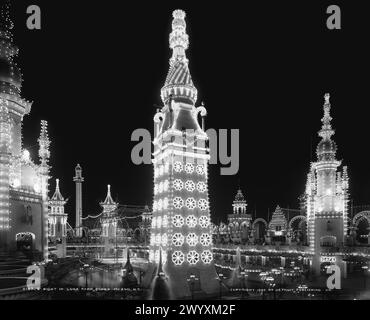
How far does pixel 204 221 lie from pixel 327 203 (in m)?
20.0

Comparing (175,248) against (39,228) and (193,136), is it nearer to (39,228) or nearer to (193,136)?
(193,136)

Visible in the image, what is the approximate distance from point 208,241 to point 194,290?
3283 millimetres

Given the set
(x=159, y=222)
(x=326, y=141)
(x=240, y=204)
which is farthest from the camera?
(x=240, y=204)

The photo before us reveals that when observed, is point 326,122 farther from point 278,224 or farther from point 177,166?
point 278,224

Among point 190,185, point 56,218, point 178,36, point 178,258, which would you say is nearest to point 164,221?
point 178,258

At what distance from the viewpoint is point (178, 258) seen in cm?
2298

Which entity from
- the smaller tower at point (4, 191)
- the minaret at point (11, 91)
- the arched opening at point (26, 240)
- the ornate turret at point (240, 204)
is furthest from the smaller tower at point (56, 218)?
the smaller tower at point (4, 191)

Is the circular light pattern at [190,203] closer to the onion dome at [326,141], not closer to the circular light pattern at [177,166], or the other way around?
the circular light pattern at [177,166]

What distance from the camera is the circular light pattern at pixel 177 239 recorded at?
75.3 ft

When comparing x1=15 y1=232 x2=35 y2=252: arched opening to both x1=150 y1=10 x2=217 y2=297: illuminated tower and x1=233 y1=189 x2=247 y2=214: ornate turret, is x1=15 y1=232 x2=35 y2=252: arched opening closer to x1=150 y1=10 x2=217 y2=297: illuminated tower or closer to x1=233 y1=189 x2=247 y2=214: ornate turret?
x1=150 y1=10 x2=217 y2=297: illuminated tower

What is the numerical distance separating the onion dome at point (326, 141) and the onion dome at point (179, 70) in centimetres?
1979

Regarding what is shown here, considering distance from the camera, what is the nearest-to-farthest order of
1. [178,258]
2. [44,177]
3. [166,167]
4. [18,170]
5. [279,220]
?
[178,258]
[166,167]
[18,170]
[44,177]
[279,220]

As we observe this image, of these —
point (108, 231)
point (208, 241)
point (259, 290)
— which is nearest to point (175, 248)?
point (208, 241)

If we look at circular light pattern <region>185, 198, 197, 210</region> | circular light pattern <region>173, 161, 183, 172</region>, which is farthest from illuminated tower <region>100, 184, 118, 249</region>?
circular light pattern <region>173, 161, 183, 172</region>
